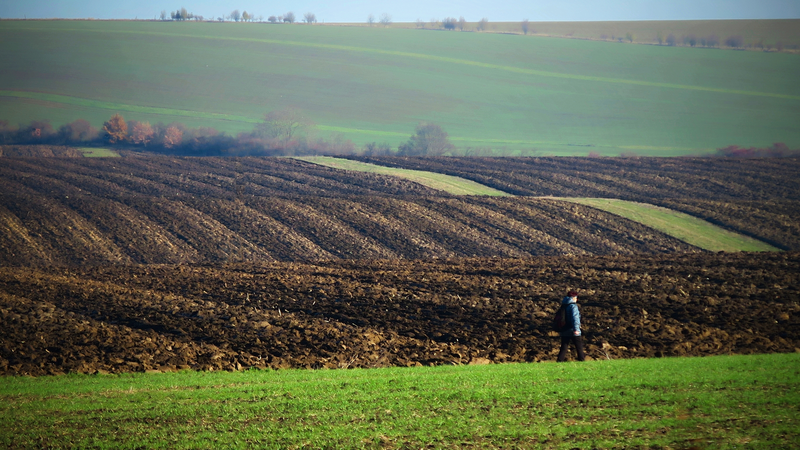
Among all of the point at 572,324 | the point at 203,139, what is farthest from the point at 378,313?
the point at 203,139

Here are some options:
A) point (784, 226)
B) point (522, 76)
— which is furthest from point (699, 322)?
point (522, 76)

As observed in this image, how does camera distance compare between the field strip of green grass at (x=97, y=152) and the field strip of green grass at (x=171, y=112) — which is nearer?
the field strip of green grass at (x=97, y=152)

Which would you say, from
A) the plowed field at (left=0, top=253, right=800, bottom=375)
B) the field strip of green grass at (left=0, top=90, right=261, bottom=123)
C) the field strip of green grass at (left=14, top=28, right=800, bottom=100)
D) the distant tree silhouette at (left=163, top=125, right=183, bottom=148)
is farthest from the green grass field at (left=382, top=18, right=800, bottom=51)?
the plowed field at (left=0, top=253, right=800, bottom=375)

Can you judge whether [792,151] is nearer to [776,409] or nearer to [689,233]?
[689,233]

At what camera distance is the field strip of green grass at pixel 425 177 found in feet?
148

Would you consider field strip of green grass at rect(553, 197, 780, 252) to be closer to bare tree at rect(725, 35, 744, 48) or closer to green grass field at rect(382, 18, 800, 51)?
green grass field at rect(382, 18, 800, 51)

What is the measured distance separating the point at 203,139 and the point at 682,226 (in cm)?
4734

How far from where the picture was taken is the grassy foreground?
814 centimetres

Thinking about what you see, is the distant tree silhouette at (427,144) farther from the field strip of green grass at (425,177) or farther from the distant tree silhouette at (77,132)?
the distant tree silhouette at (77,132)

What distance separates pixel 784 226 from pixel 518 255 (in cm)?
1516

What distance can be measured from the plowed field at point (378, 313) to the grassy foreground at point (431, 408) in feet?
6.57

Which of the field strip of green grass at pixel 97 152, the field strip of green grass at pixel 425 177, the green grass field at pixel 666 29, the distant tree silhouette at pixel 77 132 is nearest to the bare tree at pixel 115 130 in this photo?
the distant tree silhouette at pixel 77 132

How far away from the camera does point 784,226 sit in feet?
117

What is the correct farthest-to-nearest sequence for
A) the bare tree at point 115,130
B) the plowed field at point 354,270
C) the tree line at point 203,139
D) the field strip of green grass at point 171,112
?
the field strip of green grass at point 171,112, the bare tree at point 115,130, the tree line at point 203,139, the plowed field at point 354,270
